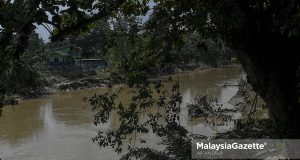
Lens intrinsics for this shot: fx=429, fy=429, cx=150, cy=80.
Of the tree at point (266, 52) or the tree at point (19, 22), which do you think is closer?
the tree at point (19, 22)

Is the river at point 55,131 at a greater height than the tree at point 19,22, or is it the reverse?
the tree at point 19,22

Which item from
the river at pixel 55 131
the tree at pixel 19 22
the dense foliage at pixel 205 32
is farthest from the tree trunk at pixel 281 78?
the river at pixel 55 131

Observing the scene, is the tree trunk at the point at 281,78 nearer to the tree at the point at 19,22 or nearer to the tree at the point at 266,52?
the tree at the point at 266,52

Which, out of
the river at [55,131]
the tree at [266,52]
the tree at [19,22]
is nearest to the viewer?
the tree at [19,22]

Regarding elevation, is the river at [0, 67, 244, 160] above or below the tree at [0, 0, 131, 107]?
below

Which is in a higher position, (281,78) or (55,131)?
(281,78)

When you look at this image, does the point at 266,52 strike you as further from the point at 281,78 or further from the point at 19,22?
the point at 19,22

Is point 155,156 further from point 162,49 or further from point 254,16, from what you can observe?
point 254,16

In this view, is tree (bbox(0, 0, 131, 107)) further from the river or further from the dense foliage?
the river

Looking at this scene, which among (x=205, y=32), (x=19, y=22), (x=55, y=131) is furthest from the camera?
(x=55, y=131)

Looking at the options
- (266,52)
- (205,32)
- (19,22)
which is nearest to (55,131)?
(205,32)

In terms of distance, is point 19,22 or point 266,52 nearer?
point 19,22

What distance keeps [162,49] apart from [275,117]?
152cm

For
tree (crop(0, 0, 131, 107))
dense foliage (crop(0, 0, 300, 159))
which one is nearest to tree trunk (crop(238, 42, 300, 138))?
dense foliage (crop(0, 0, 300, 159))
